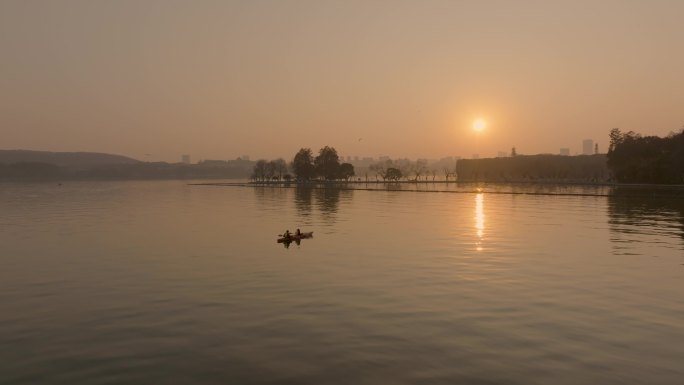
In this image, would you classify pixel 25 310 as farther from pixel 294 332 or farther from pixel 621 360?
pixel 621 360

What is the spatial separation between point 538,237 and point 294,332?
156ft

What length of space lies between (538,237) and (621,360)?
148ft

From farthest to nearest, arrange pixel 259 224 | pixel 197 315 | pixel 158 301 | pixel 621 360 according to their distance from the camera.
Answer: pixel 259 224 < pixel 158 301 < pixel 197 315 < pixel 621 360

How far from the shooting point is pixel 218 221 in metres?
89.2

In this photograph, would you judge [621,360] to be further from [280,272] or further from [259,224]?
[259,224]

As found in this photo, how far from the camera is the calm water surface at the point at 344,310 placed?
21328 millimetres

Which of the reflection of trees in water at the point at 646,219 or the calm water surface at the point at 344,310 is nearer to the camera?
the calm water surface at the point at 344,310

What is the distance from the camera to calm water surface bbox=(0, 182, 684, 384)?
2133cm

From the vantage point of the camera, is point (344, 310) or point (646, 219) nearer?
point (344, 310)

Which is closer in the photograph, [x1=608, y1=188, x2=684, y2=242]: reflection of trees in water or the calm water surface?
the calm water surface

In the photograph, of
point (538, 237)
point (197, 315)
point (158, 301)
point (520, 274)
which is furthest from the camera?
point (538, 237)

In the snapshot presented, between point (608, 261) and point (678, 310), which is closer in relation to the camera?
point (678, 310)

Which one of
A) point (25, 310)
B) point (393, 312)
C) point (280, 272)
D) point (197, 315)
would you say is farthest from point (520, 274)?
point (25, 310)

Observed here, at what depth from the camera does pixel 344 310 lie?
30.5 meters
